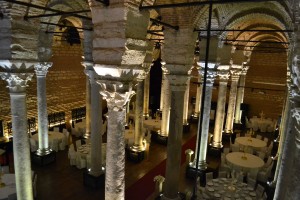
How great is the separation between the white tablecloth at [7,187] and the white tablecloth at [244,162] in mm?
7606

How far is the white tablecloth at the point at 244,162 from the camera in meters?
9.16

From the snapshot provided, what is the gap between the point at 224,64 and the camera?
9.87m

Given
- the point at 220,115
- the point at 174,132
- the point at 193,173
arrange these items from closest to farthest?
the point at 174,132
the point at 193,173
the point at 220,115

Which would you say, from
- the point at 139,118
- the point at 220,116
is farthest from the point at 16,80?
the point at 220,116

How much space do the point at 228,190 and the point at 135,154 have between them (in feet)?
15.4

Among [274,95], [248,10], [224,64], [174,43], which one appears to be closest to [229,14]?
[248,10]

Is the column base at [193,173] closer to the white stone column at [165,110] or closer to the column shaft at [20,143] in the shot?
the white stone column at [165,110]

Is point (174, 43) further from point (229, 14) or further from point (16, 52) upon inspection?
point (16, 52)

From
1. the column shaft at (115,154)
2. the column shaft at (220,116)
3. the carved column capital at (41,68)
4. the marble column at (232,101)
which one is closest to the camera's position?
the column shaft at (115,154)

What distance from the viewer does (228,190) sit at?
725cm

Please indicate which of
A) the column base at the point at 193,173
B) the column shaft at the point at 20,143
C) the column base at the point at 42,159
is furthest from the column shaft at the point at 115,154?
the column base at the point at 42,159

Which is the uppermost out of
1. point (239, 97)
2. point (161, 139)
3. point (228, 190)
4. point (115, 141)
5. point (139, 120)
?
point (115, 141)

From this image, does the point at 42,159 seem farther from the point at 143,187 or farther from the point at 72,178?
the point at 143,187

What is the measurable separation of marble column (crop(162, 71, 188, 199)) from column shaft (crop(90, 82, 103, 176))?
8.50ft
